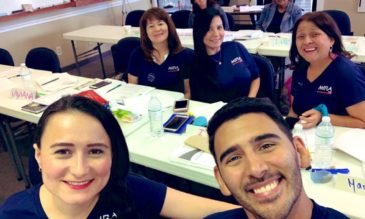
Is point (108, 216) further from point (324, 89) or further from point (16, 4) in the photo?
point (16, 4)

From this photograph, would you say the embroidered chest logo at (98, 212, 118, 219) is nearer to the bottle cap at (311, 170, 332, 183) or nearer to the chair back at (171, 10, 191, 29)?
the bottle cap at (311, 170, 332, 183)

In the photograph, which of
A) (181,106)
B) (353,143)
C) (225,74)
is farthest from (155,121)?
(353,143)

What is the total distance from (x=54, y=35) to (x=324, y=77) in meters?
4.46

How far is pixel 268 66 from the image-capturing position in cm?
253

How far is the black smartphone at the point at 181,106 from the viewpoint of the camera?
2.15m

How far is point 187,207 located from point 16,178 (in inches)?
84.2

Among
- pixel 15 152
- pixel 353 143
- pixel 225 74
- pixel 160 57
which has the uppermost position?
pixel 160 57

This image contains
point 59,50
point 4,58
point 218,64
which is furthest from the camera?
point 59,50

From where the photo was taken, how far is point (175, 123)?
1.99 m

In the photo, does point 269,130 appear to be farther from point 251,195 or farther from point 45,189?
point 45,189

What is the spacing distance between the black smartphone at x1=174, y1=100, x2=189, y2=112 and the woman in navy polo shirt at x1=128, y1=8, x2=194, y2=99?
0.41 m

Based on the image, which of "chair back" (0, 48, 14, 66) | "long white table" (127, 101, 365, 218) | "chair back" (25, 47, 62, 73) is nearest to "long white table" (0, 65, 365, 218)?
"long white table" (127, 101, 365, 218)

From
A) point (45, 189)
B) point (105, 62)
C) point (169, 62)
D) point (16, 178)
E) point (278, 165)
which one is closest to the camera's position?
point (278, 165)

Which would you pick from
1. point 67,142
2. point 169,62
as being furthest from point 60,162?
point 169,62
